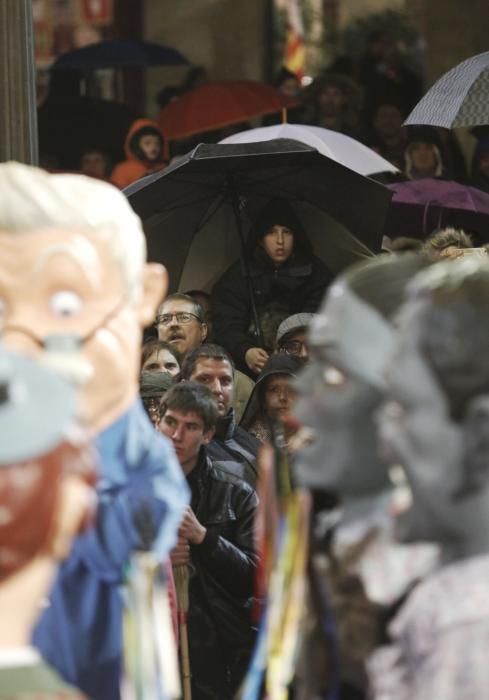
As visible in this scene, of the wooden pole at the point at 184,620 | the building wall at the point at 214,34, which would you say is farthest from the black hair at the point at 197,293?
the building wall at the point at 214,34

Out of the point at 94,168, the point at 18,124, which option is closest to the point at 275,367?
the point at 18,124

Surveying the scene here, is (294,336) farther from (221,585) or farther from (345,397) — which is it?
(345,397)

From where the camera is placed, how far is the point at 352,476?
543 centimetres

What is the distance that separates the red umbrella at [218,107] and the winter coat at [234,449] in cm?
564

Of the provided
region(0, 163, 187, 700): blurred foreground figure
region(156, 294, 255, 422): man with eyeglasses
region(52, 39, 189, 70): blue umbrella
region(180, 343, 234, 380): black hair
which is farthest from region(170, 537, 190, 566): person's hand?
region(52, 39, 189, 70): blue umbrella

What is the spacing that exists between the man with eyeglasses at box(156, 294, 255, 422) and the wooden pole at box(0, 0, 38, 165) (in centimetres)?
135

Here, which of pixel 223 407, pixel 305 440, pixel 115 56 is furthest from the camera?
pixel 115 56

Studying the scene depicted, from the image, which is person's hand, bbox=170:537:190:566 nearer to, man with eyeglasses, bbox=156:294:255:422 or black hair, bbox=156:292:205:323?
man with eyeglasses, bbox=156:294:255:422

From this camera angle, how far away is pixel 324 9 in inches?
976

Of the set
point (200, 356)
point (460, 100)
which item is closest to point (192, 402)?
point (200, 356)

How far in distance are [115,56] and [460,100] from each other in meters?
5.55

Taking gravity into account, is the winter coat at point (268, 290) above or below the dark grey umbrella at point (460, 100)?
below

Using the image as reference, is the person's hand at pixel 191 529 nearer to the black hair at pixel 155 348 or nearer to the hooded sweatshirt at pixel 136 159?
the black hair at pixel 155 348

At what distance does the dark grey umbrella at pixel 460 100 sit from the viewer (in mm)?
10883
